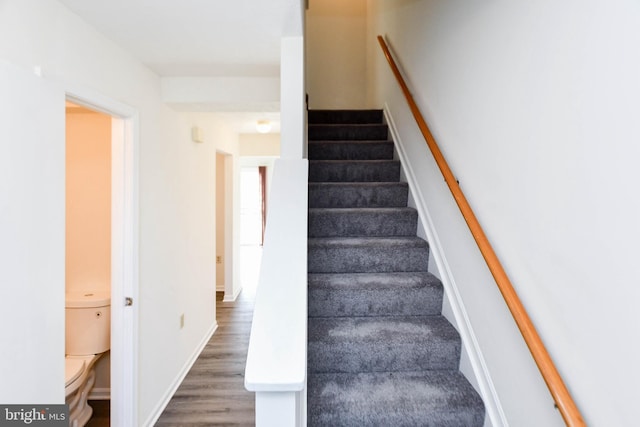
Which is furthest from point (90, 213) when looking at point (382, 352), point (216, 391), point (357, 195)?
point (382, 352)

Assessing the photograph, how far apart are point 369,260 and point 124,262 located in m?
1.51

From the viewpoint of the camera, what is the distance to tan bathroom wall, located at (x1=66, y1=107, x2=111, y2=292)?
279 centimetres

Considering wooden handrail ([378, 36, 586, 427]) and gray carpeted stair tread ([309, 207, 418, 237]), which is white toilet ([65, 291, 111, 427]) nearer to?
gray carpeted stair tread ([309, 207, 418, 237])

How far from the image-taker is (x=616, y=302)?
0.84 m

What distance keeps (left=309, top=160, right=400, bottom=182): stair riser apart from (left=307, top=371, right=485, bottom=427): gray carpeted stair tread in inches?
60.7

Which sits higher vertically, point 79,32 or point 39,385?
point 79,32

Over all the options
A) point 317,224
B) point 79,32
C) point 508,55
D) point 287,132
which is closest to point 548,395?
point 508,55

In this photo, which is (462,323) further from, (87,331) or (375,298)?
(87,331)

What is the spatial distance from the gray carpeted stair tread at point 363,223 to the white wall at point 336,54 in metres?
2.50

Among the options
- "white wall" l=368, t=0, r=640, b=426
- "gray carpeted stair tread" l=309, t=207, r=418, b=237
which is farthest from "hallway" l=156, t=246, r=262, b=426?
"white wall" l=368, t=0, r=640, b=426

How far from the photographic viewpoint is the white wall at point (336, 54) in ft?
14.5

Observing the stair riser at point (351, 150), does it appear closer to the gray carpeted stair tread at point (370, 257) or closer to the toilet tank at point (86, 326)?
the gray carpeted stair tread at point (370, 257)

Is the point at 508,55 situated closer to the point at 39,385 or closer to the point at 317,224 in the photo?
the point at 317,224

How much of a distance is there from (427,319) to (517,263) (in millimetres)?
752
